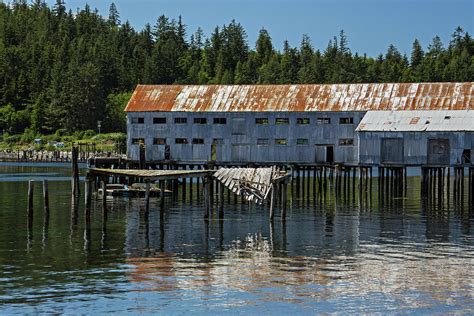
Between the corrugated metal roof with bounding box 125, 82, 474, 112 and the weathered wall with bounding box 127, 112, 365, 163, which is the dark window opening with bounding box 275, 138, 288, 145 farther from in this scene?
the corrugated metal roof with bounding box 125, 82, 474, 112

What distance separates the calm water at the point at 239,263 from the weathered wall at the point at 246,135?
1514cm

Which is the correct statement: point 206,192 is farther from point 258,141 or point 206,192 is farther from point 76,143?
point 76,143

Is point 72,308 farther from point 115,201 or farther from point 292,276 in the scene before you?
point 115,201

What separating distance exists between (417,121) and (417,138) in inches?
62.9

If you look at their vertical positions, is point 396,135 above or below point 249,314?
above

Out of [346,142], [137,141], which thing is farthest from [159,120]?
[346,142]

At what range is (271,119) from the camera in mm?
83938

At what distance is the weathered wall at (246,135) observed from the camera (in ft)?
271

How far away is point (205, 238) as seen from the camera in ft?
173

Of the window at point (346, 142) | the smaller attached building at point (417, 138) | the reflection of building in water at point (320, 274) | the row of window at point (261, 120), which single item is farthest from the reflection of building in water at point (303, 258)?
the row of window at point (261, 120)

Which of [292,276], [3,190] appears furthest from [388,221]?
[3,190]

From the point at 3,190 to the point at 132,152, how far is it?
1423cm

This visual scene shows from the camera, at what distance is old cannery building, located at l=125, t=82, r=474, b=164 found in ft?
271

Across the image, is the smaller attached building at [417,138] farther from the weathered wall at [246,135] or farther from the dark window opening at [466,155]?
the weathered wall at [246,135]
